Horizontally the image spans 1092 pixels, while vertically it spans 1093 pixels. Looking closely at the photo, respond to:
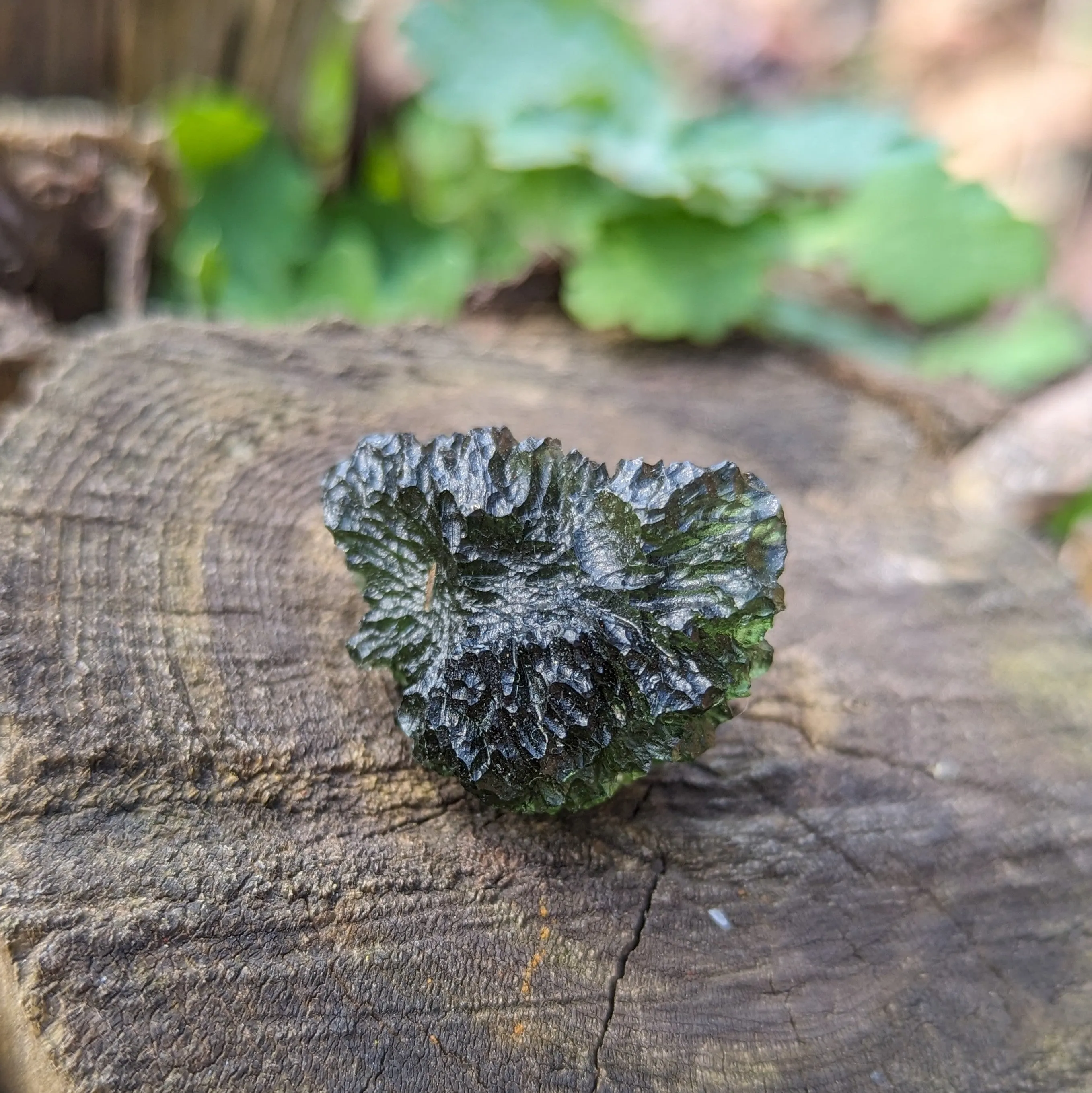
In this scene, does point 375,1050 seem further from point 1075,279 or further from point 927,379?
point 1075,279

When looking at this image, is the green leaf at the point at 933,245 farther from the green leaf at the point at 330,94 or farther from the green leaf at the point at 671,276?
the green leaf at the point at 330,94

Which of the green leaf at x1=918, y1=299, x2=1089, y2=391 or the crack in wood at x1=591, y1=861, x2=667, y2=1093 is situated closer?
the crack in wood at x1=591, y1=861, x2=667, y2=1093

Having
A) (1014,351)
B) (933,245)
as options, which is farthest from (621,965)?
(1014,351)

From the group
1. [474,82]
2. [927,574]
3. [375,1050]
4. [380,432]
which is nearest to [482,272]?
[474,82]

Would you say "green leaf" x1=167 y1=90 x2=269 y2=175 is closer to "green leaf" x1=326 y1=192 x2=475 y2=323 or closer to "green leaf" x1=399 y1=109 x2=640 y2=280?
"green leaf" x1=326 y1=192 x2=475 y2=323

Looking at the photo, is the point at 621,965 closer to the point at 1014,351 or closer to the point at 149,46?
the point at 1014,351

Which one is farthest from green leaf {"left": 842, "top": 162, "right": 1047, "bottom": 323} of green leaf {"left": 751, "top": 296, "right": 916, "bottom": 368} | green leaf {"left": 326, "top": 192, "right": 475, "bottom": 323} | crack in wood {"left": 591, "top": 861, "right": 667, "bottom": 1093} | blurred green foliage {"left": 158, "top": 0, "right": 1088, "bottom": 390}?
crack in wood {"left": 591, "top": 861, "right": 667, "bottom": 1093}
